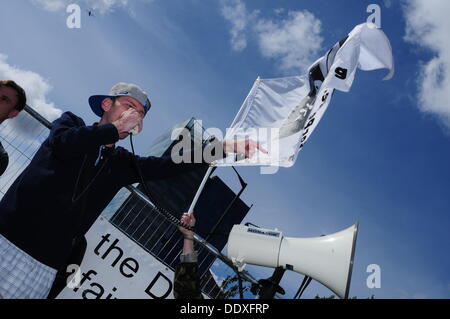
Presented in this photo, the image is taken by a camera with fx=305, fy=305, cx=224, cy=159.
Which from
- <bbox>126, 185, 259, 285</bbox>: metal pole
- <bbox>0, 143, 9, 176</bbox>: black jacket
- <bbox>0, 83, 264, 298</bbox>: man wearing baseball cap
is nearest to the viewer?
<bbox>0, 83, 264, 298</bbox>: man wearing baseball cap

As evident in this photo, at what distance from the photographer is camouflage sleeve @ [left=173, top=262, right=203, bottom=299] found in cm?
263

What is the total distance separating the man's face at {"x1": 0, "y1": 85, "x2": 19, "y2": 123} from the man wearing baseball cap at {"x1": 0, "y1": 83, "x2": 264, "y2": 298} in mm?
547

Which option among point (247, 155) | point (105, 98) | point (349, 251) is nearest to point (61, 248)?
point (105, 98)

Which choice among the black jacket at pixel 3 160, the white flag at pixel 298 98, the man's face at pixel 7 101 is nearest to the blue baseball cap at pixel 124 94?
the man's face at pixel 7 101

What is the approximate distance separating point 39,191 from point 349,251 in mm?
2534

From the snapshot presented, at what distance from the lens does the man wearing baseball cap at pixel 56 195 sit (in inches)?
79.4

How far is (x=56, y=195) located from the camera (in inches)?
86.0

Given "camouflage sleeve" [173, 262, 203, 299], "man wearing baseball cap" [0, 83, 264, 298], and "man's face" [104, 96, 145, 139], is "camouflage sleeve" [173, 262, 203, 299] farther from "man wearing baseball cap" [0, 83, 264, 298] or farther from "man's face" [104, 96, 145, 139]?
"man's face" [104, 96, 145, 139]

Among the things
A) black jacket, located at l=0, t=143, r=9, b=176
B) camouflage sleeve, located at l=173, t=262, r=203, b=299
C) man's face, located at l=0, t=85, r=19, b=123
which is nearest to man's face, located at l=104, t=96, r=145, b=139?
man's face, located at l=0, t=85, r=19, b=123

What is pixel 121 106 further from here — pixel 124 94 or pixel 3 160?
pixel 3 160

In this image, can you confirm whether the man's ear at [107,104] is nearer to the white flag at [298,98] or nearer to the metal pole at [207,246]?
the white flag at [298,98]
